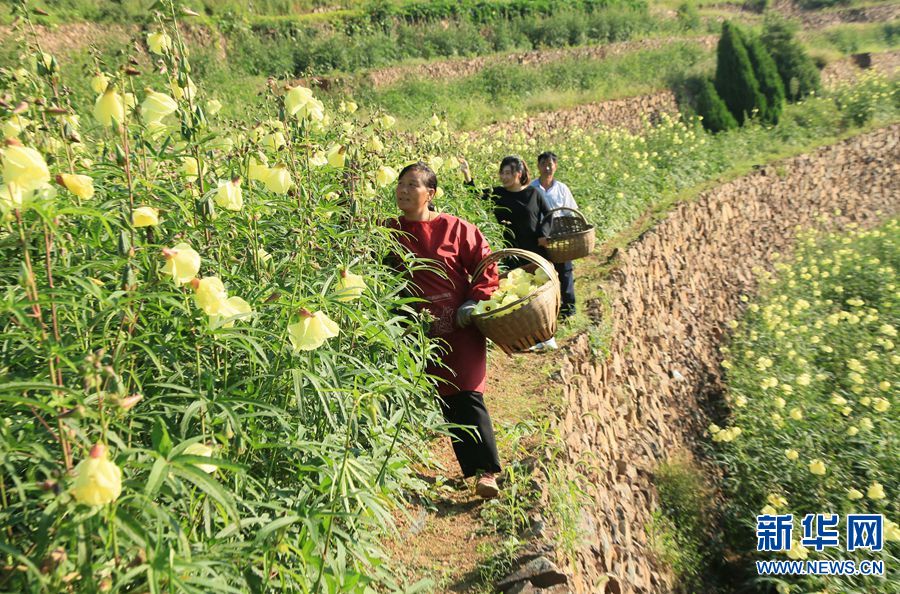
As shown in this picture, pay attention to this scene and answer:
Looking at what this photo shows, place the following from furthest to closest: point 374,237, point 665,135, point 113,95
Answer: point 665,135 → point 374,237 → point 113,95

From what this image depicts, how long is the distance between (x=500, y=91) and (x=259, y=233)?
47.8ft

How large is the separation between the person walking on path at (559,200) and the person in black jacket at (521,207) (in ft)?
0.67

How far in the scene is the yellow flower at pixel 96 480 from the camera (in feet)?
4.00

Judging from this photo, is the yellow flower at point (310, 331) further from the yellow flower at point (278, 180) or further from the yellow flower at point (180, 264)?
the yellow flower at point (278, 180)

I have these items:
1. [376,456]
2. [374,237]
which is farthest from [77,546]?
[374,237]

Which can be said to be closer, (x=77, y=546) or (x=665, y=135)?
(x=77, y=546)

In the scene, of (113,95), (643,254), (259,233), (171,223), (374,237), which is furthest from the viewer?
(643,254)

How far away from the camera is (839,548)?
4.41 metres

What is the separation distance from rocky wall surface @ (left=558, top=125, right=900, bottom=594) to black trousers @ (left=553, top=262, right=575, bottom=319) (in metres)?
0.39

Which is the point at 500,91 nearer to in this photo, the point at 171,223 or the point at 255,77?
the point at 255,77

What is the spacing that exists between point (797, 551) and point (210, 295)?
4.09 meters

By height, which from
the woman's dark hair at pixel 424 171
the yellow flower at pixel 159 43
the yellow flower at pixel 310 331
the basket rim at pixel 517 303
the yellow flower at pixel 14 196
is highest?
the yellow flower at pixel 159 43

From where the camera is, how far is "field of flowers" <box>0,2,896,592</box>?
1.46 meters

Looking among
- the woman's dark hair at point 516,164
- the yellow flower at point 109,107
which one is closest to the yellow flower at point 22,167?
the yellow flower at point 109,107
